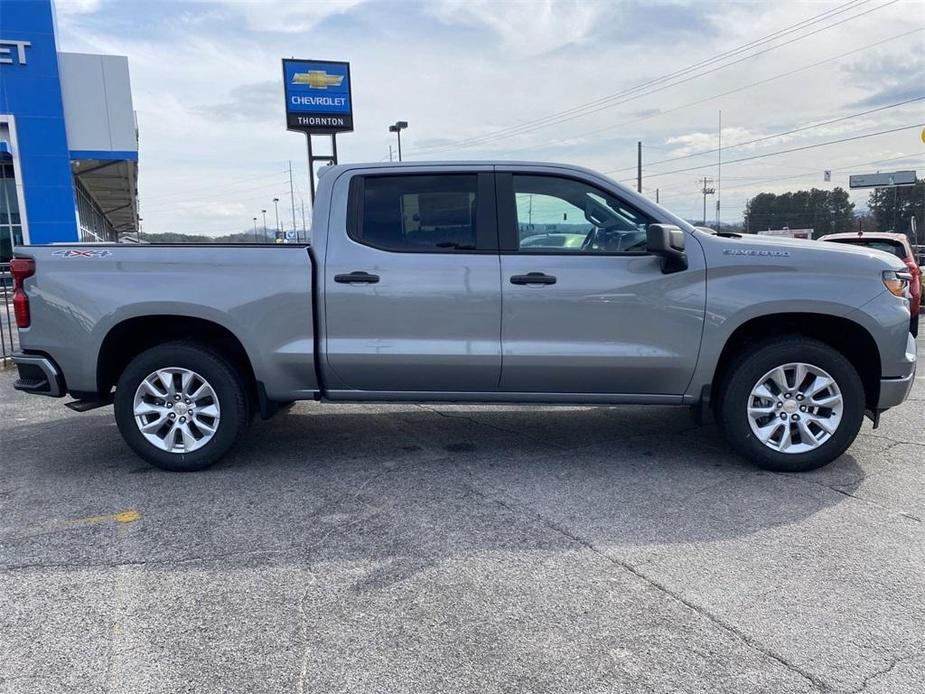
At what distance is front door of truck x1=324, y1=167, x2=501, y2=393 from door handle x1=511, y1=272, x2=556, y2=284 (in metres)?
0.12

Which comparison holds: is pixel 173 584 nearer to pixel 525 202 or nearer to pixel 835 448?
pixel 525 202

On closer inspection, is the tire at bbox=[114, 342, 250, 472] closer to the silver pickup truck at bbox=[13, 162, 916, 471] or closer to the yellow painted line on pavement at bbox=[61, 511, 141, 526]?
the silver pickup truck at bbox=[13, 162, 916, 471]

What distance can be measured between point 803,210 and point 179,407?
3424 inches

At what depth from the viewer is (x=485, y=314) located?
471 cm

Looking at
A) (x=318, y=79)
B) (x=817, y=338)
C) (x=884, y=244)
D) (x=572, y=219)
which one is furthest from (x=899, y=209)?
(x=572, y=219)

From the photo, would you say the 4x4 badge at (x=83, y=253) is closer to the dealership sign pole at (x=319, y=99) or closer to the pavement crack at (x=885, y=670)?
the pavement crack at (x=885, y=670)

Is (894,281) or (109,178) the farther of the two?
(109,178)

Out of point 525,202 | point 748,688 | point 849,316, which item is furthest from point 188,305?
point 849,316

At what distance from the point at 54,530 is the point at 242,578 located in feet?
4.40

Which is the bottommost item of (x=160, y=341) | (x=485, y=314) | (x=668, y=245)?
(x=160, y=341)

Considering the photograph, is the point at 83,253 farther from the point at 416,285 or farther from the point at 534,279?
the point at 534,279

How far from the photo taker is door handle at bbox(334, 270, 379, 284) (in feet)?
15.5

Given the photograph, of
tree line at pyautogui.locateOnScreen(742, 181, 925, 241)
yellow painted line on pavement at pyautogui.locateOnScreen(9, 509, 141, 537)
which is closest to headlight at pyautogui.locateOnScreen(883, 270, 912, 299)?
yellow painted line on pavement at pyautogui.locateOnScreen(9, 509, 141, 537)

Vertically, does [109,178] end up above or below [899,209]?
above
